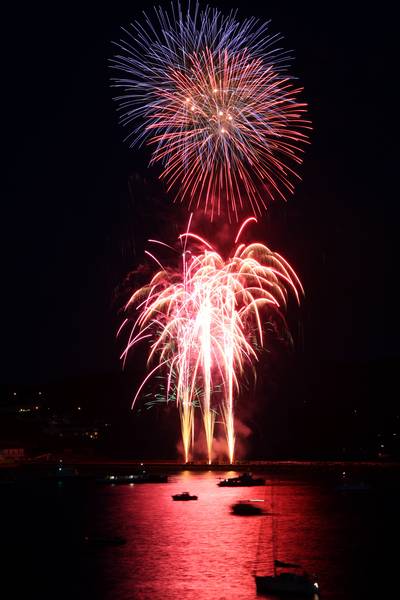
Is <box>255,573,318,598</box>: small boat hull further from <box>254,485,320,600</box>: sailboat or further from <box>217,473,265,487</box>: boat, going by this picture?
<box>217,473,265,487</box>: boat

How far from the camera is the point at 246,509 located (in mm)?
39688

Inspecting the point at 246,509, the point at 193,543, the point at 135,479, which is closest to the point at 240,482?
the point at 246,509


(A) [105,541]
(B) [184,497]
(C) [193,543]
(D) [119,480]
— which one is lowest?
(C) [193,543]

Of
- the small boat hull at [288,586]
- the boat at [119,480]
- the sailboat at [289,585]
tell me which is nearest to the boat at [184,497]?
the boat at [119,480]

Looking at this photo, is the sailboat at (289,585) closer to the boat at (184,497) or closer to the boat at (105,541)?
the boat at (105,541)

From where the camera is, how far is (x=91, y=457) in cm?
7594

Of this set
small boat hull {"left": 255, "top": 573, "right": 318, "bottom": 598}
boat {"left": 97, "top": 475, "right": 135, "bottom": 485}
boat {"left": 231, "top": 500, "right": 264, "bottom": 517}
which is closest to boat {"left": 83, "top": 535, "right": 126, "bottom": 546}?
boat {"left": 231, "top": 500, "right": 264, "bottom": 517}

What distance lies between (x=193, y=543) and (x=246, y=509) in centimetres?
835

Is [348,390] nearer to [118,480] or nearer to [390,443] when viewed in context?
[390,443]

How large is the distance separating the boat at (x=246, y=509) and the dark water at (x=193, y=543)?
61 cm

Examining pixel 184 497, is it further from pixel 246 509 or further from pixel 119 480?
pixel 119 480

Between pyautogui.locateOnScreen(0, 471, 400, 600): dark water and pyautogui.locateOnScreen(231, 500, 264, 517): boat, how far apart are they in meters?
0.61

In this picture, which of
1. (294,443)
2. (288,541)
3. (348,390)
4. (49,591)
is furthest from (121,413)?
(49,591)

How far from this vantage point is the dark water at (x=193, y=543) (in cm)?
2497
